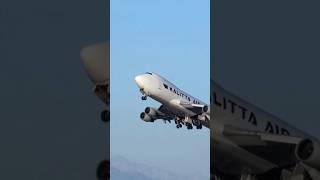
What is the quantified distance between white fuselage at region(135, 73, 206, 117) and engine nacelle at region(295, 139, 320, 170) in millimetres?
5483

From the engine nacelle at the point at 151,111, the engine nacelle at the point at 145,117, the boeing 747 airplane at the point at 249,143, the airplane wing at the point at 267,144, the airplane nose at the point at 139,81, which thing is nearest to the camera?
the airplane wing at the point at 267,144

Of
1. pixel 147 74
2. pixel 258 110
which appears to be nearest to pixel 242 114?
pixel 258 110

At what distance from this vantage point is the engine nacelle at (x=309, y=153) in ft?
23.1

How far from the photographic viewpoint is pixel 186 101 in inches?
522

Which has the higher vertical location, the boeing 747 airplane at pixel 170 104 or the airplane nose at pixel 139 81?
the airplane nose at pixel 139 81

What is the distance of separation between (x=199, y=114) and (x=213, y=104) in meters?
2.67

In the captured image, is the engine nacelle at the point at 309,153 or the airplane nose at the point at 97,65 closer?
the airplane nose at the point at 97,65

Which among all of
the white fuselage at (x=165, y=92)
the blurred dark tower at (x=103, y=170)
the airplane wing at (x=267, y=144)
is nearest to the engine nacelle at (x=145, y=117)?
the white fuselage at (x=165, y=92)

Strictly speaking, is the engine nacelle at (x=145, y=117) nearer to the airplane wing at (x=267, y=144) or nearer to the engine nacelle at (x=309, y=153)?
the airplane wing at (x=267, y=144)

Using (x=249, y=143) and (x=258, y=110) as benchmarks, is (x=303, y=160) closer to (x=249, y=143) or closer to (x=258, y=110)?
(x=249, y=143)

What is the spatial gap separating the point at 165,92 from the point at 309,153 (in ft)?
23.2

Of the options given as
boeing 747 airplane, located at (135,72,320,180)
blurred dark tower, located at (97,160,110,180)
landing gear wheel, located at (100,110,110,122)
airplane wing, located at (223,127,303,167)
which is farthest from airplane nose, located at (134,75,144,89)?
landing gear wheel, located at (100,110,110,122)

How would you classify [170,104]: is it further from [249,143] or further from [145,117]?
[249,143]

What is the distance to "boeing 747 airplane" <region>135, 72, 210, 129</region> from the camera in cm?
1157
